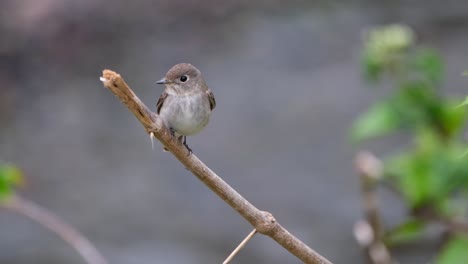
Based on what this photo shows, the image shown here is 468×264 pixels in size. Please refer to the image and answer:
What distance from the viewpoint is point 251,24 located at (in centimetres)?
1398

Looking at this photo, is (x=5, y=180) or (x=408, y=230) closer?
(x=5, y=180)

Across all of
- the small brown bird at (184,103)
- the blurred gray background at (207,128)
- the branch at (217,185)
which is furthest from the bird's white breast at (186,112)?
the blurred gray background at (207,128)

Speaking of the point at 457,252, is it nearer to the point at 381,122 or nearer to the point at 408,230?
the point at 408,230

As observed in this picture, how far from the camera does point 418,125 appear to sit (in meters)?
4.94

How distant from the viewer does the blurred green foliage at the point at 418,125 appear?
15.6 ft

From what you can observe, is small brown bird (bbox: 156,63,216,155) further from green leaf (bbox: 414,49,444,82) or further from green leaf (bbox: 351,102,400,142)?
green leaf (bbox: 414,49,444,82)

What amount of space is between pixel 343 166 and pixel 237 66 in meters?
3.26

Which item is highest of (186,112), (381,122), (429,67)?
(429,67)

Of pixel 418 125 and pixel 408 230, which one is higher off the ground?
pixel 418 125

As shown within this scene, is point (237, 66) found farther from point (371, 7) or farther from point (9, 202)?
point (9, 202)

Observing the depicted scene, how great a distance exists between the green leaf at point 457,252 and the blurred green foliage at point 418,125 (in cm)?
21

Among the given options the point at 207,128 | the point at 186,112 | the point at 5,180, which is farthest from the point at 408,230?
the point at 207,128

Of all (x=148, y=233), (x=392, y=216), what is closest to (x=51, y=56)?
(x=148, y=233)

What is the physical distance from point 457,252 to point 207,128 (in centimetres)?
688
